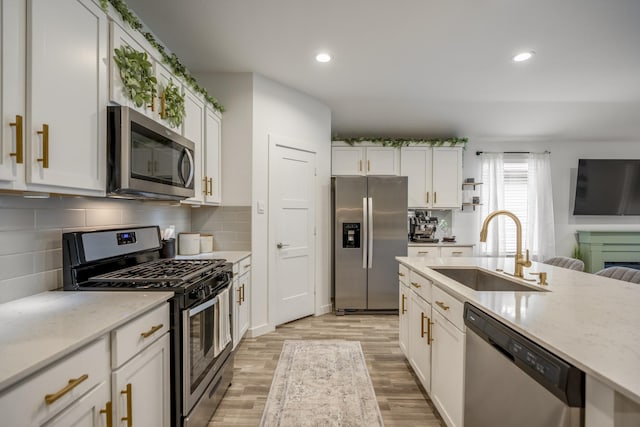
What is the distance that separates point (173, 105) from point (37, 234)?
1.12 metres

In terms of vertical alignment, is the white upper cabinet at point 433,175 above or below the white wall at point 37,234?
above

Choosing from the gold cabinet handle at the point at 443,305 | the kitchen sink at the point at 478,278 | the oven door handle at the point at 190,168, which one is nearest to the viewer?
the gold cabinet handle at the point at 443,305

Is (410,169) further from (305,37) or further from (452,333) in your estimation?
(452,333)

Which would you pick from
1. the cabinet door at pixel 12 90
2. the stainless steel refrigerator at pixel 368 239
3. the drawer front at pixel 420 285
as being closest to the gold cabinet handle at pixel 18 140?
the cabinet door at pixel 12 90

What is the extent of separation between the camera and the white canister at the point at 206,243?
3.02 meters

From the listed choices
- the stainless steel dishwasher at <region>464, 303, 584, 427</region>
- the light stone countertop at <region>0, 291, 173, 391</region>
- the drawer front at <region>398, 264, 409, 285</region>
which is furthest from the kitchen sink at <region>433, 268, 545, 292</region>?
the light stone countertop at <region>0, 291, 173, 391</region>

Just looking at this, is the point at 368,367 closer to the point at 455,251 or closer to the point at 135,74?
the point at 455,251

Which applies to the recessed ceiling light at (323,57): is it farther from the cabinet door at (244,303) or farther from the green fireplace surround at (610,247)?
Result: the green fireplace surround at (610,247)

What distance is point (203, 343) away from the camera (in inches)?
69.8

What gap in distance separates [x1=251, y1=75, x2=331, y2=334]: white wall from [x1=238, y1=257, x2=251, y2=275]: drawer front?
11 centimetres

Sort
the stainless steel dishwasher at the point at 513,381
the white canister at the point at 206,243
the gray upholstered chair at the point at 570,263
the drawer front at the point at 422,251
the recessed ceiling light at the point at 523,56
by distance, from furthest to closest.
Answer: the drawer front at the point at 422,251, the white canister at the point at 206,243, the recessed ceiling light at the point at 523,56, the gray upholstered chair at the point at 570,263, the stainless steel dishwasher at the point at 513,381

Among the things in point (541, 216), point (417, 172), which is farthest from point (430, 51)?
point (541, 216)

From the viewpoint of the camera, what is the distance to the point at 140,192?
166 cm

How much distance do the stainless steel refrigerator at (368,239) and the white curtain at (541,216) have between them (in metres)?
2.70
